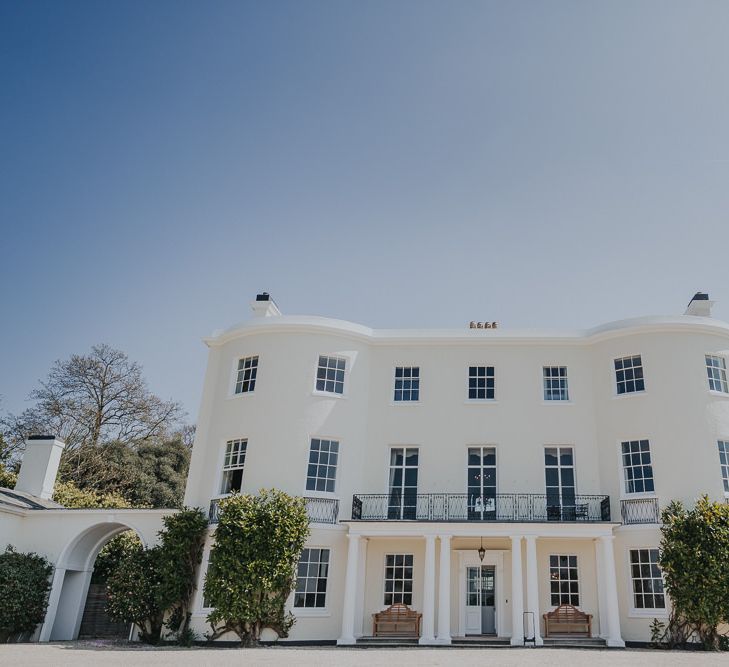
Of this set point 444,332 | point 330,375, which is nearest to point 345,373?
point 330,375

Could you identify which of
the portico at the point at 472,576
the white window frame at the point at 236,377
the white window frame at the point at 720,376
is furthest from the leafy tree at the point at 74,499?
the white window frame at the point at 720,376

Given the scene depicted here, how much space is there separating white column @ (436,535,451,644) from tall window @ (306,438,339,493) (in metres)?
3.93

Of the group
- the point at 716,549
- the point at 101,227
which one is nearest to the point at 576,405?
the point at 716,549

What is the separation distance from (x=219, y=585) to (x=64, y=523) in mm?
6527

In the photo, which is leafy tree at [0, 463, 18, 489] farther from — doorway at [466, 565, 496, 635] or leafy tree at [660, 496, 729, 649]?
leafy tree at [660, 496, 729, 649]

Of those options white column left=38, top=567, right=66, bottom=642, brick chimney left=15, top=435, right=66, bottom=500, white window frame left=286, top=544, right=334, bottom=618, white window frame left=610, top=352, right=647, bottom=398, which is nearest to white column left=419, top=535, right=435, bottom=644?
white window frame left=286, top=544, right=334, bottom=618

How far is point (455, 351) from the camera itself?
74.4 ft

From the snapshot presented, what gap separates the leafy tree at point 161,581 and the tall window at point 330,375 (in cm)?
556

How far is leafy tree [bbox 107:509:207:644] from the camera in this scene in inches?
744

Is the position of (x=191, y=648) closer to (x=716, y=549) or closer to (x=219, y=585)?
(x=219, y=585)

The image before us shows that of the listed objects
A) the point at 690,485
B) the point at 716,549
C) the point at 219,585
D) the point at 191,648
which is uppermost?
the point at 690,485

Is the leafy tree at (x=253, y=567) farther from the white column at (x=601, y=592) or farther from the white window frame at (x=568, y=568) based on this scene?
the white column at (x=601, y=592)

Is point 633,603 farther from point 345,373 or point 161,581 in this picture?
point 161,581

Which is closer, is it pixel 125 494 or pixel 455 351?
pixel 455 351
